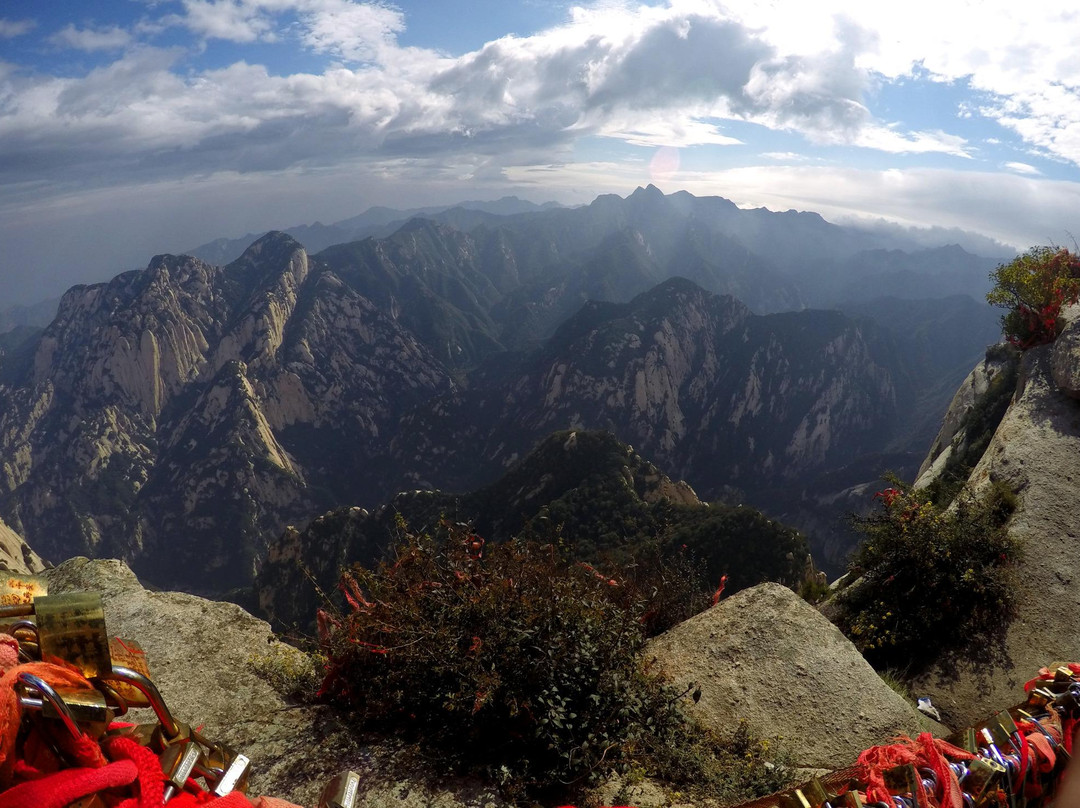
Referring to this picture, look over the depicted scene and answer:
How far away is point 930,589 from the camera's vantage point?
869 centimetres

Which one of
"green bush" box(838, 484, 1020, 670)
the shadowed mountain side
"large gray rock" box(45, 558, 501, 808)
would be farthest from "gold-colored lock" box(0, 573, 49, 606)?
the shadowed mountain side

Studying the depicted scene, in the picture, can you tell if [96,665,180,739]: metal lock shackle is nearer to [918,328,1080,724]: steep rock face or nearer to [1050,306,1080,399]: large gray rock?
[918,328,1080,724]: steep rock face

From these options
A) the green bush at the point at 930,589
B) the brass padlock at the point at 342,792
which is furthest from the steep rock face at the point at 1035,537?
the brass padlock at the point at 342,792

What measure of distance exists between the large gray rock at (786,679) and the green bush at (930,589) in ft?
8.91

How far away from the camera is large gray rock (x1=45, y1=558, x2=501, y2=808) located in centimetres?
366

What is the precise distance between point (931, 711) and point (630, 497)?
192 ft

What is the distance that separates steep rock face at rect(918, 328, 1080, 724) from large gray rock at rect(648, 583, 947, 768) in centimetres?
246

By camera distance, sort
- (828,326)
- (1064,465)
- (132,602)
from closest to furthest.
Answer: (132,602) < (1064,465) < (828,326)

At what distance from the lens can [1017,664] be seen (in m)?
7.82

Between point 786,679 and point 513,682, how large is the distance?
354 centimetres

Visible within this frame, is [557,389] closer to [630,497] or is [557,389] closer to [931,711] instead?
[630,497]

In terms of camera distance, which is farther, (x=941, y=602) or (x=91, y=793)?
(x=941, y=602)

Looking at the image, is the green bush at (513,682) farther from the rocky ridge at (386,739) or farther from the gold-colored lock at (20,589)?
the gold-colored lock at (20,589)

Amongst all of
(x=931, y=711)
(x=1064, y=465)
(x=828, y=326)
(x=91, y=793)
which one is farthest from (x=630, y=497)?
(x=828, y=326)
